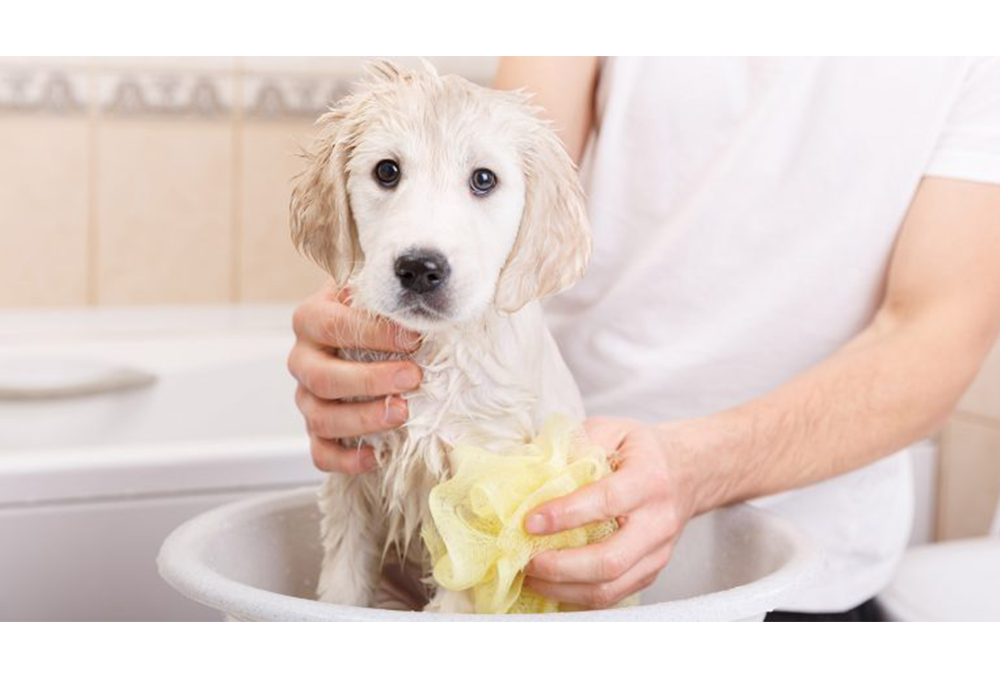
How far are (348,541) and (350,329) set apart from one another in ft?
0.51

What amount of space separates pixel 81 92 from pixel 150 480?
1.17m

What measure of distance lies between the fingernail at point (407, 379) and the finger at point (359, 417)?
0.6 inches

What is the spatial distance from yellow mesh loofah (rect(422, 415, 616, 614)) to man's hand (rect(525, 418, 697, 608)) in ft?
0.04

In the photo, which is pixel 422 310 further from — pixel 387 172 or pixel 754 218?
pixel 754 218

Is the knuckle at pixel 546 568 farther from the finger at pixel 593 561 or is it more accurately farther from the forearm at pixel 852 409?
the forearm at pixel 852 409

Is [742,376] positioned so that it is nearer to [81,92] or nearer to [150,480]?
[150,480]

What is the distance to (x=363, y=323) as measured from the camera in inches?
33.0

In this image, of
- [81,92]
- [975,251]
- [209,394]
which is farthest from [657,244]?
[81,92]

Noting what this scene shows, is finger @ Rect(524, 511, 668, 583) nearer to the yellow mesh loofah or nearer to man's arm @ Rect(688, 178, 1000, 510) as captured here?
the yellow mesh loofah

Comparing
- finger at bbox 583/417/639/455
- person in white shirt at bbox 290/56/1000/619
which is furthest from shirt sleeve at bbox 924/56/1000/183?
finger at bbox 583/417/639/455

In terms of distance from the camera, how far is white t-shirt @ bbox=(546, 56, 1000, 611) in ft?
3.69

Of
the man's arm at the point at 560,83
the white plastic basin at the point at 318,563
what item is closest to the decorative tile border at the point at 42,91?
the man's arm at the point at 560,83

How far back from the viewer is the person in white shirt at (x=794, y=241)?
107 centimetres

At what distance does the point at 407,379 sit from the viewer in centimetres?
83
